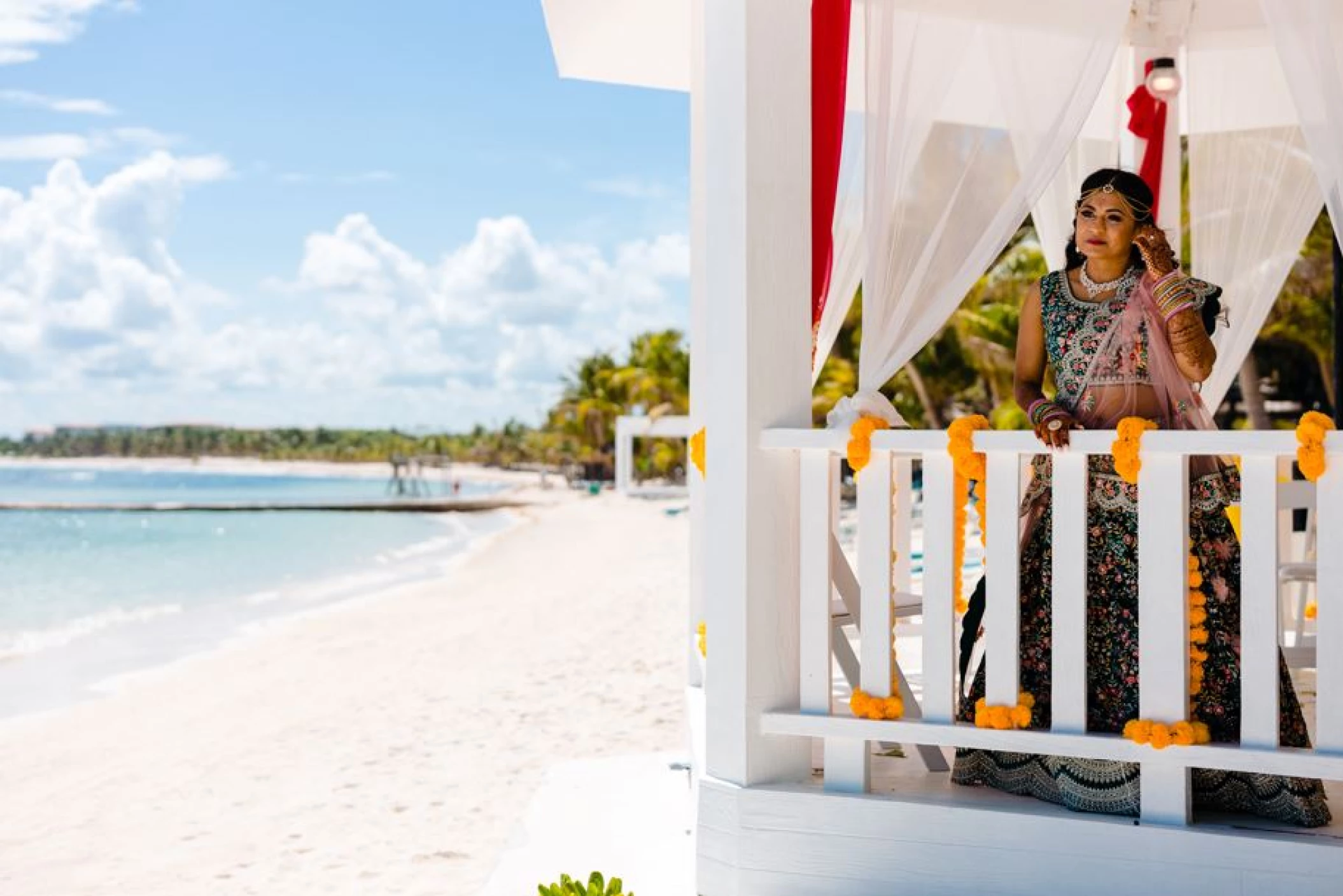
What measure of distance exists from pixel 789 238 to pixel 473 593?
48.1 feet

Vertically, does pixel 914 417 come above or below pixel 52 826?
above

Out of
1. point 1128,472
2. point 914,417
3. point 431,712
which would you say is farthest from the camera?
point 914,417

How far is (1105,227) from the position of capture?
307 cm

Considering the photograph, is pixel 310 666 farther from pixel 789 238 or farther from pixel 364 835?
pixel 789 238

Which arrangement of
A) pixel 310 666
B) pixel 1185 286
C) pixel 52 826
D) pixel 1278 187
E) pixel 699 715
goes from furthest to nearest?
pixel 310 666, pixel 52 826, pixel 1278 187, pixel 699 715, pixel 1185 286

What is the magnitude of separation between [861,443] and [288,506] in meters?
53.1

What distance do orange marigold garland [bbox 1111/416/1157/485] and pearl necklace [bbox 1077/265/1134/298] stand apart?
1.61 feet

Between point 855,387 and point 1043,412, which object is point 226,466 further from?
point 1043,412

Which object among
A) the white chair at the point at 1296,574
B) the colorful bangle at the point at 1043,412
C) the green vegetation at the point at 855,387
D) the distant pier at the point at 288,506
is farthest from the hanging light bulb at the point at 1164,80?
the distant pier at the point at 288,506

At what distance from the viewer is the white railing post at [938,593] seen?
9.64 feet

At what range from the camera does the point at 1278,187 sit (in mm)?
4949

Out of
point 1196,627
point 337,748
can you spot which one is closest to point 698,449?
point 1196,627

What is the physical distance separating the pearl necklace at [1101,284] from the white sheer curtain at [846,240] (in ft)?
1.84

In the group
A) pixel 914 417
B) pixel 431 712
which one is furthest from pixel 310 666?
pixel 914 417
